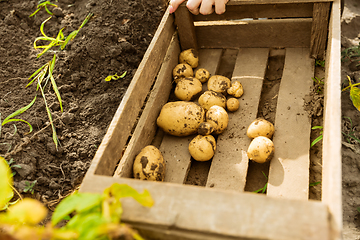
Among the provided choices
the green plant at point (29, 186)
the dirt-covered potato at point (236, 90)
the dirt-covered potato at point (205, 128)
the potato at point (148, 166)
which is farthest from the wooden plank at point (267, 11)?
the green plant at point (29, 186)

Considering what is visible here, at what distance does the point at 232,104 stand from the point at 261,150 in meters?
0.46

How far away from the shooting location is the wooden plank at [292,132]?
179 centimetres

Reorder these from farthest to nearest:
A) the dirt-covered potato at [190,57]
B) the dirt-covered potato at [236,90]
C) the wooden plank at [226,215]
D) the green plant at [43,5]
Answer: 1. the green plant at [43,5]
2. the dirt-covered potato at [190,57]
3. the dirt-covered potato at [236,90]
4. the wooden plank at [226,215]

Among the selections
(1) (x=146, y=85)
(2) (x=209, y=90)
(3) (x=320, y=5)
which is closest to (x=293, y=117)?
(2) (x=209, y=90)

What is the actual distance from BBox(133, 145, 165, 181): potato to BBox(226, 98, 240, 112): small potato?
2.17 feet

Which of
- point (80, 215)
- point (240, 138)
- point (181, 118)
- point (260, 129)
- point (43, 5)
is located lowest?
point (240, 138)

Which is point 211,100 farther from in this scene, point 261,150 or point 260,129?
point 261,150

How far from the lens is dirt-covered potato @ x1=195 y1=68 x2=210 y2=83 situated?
7.93 ft

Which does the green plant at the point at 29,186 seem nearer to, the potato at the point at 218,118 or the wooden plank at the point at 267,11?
the potato at the point at 218,118

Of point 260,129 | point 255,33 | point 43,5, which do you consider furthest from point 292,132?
point 43,5

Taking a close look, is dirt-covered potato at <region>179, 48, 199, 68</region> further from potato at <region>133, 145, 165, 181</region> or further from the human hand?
potato at <region>133, 145, 165, 181</region>

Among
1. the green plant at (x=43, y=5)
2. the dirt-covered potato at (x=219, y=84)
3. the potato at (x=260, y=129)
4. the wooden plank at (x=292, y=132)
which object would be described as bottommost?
the wooden plank at (x=292, y=132)

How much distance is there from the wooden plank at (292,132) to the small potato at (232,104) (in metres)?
0.28

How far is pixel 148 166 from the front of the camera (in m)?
1.80
